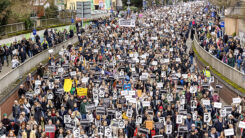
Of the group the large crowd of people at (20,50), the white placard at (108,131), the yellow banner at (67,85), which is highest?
the large crowd of people at (20,50)

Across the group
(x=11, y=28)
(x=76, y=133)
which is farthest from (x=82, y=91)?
(x=11, y=28)

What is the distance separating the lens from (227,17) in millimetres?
43875

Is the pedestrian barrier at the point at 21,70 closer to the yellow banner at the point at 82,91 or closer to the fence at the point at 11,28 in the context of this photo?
the yellow banner at the point at 82,91

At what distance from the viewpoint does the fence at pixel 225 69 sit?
22359mm

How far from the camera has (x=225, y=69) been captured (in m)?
25.3

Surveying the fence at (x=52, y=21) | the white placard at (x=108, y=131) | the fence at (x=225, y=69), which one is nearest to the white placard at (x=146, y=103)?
the white placard at (x=108, y=131)

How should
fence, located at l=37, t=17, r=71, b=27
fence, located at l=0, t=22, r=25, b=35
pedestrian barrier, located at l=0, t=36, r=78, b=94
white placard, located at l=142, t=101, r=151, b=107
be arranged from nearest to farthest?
white placard, located at l=142, t=101, r=151, b=107, pedestrian barrier, located at l=0, t=36, r=78, b=94, fence, located at l=0, t=22, r=25, b=35, fence, located at l=37, t=17, r=71, b=27

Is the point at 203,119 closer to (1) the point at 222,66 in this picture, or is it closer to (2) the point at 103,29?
(1) the point at 222,66

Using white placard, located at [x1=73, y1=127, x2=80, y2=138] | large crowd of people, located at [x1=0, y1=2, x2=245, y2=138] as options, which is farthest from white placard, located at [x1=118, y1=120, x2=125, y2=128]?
white placard, located at [x1=73, y1=127, x2=80, y2=138]

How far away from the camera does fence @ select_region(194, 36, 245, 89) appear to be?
73.4ft

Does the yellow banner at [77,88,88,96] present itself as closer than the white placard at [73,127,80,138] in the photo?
No

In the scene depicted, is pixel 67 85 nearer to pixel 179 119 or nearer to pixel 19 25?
pixel 179 119

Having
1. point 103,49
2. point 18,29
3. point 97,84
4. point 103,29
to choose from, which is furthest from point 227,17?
point 97,84

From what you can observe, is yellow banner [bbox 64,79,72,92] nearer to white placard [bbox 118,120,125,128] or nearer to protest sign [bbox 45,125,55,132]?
protest sign [bbox 45,125,55,132]
